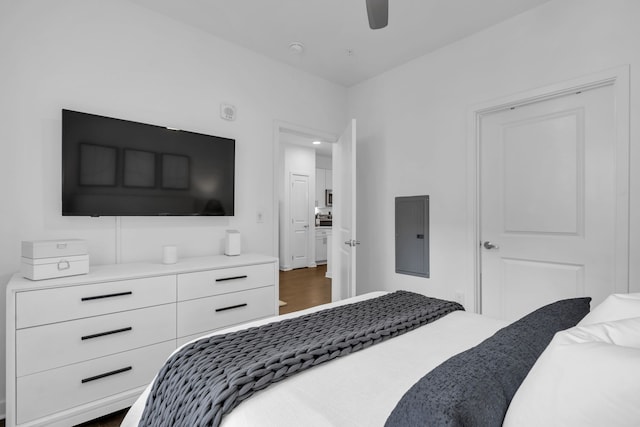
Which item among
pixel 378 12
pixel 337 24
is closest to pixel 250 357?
pixel 378 12

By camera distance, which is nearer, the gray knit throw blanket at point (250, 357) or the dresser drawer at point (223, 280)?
the gray knit throw blanket at point (250, 357)

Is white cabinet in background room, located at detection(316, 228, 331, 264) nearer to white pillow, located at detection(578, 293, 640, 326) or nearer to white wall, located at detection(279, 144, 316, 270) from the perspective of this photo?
white wall, located at detection(279, 144, 316, 270)

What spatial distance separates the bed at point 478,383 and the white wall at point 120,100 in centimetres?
154

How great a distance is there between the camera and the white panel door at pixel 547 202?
7.17 feet

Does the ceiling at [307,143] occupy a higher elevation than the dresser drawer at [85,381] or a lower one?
higher

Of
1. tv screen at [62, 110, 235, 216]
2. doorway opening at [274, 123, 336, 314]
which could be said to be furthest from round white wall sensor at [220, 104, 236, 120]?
doorway opening at [274, 123, 336, 314]

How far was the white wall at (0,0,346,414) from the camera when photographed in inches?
77.7

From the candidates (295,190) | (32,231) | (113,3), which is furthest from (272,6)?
(295,190)

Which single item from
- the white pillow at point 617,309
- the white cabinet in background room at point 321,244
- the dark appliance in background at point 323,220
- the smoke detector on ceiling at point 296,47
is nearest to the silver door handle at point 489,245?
the white pillow at point 617,309

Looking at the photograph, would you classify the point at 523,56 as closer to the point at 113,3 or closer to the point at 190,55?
the point at 190,55

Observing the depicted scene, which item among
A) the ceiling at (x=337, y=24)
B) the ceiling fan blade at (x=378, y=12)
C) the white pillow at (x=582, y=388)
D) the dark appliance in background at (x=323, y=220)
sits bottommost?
the white pillow at (x=582, y=388)

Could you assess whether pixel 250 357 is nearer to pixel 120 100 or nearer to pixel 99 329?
pixel 99 329

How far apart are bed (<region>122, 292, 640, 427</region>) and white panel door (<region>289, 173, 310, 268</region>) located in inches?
212

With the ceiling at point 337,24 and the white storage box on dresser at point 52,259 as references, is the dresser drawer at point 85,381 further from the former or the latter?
the ceiling at point 337,24
